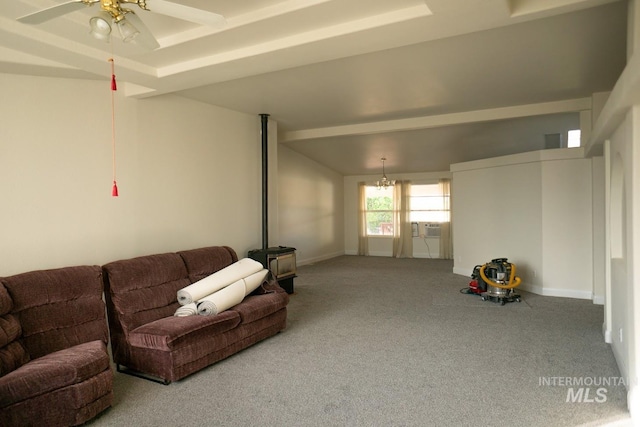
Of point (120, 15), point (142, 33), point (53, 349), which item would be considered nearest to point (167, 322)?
point (53, 349)

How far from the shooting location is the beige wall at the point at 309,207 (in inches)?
A: 351

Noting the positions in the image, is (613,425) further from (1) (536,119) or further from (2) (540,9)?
(1) (536,119)

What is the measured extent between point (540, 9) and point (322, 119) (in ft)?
14.4

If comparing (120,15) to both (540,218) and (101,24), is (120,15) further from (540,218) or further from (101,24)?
(540,218)

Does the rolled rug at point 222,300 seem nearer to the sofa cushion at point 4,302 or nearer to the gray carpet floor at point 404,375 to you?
the gray carpet floor at point 404,375

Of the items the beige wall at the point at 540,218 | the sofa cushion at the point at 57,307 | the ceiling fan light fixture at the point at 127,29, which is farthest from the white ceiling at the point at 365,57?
the sofa cushion at the point at 57,307

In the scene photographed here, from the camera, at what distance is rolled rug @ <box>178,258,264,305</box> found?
12.3 ft

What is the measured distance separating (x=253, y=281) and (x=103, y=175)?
187 centimetres

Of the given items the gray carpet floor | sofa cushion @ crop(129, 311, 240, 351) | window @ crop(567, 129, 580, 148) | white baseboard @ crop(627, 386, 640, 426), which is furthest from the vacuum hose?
sofa cushion @ crop(129, 311, 240, 351)

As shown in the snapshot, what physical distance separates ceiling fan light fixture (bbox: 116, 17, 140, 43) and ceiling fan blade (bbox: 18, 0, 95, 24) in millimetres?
174

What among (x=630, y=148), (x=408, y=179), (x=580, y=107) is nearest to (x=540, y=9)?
(x=630, y=148)

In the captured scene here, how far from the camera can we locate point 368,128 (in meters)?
7.20

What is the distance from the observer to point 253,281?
4254 mm

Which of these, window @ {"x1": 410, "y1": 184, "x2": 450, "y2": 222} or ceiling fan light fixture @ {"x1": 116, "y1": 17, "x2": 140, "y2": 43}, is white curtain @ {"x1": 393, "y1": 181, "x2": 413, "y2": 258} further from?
ceiling fan light fixture @ {"x1": 116, "y1": 17, "x2": 140, "y2": 43}
